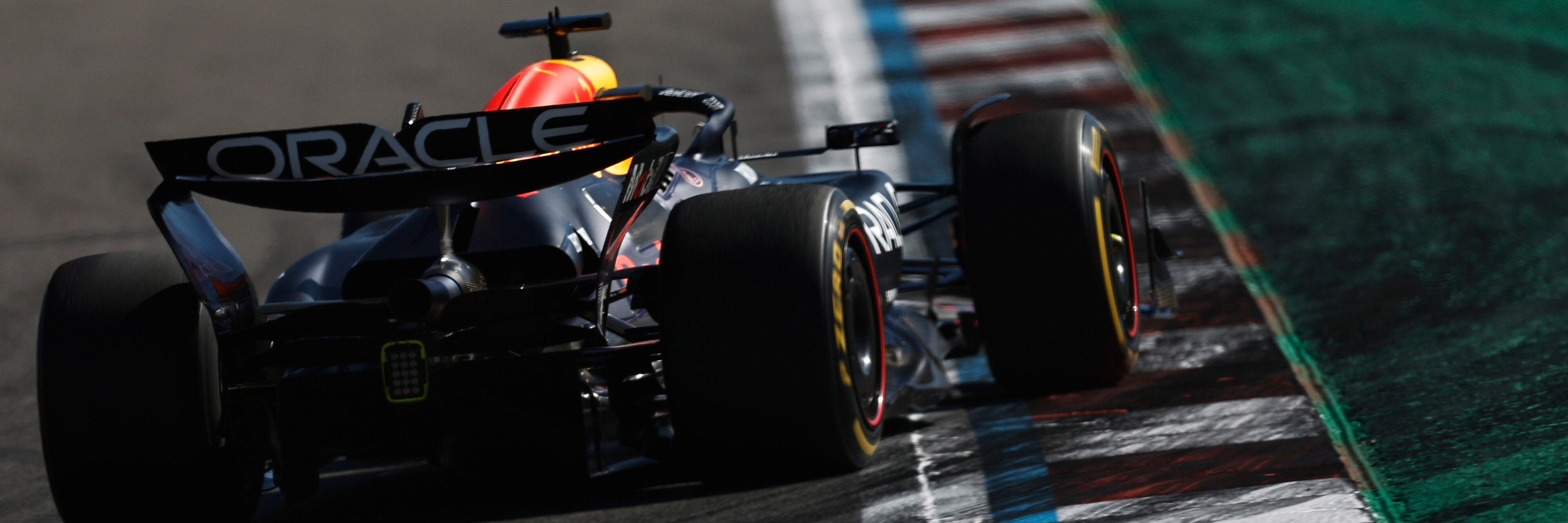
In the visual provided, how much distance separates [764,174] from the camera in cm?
1162

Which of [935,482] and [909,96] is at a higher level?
[909,96]

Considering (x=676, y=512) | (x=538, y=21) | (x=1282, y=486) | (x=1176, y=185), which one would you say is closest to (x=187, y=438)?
(x=676, y=512)

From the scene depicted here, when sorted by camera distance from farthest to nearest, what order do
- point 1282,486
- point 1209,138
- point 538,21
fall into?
point 1209,138 < point 538,21 < point 1282,486

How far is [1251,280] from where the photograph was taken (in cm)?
783

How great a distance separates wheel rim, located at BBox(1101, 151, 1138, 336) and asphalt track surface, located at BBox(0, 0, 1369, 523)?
0.93 feet

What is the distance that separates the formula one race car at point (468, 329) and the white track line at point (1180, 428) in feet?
2.19

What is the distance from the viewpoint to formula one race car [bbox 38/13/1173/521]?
429 cm

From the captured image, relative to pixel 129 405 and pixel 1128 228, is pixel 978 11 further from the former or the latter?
pixel 129 405

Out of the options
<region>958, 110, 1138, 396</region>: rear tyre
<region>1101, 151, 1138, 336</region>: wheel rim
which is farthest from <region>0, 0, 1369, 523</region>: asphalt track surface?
<region>1101, 151, 1138, 336</region>: wheel rim

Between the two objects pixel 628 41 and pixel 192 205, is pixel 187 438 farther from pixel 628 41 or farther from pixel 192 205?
pixel 628 41

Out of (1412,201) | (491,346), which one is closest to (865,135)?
(491,346)

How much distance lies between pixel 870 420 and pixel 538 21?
2527 mm

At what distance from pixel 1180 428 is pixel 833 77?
9168mm

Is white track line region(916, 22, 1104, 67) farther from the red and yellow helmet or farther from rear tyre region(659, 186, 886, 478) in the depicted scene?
rear tyre region(659, 186, 886, 478)
